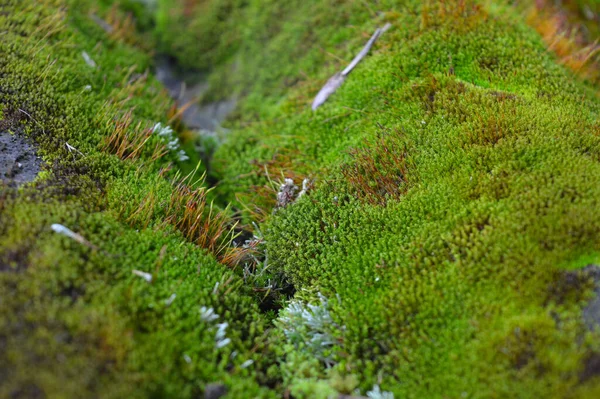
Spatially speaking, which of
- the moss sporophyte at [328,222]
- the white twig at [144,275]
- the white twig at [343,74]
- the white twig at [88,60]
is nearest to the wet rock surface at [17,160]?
the moss sporophyte at [328,222]

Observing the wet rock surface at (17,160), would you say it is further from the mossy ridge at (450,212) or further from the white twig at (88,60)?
the mossy ridge at (450,212)

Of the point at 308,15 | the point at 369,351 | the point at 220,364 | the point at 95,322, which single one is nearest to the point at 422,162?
the point at 369,351

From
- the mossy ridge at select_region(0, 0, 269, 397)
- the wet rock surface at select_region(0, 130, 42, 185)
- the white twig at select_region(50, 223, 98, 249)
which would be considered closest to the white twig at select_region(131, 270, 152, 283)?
the mossy ridge at select_region(0, 0, 269, 397)

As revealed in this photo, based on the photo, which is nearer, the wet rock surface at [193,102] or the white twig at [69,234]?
the white twig at [69,234]

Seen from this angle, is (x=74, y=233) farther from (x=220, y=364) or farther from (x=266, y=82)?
(x=266, y=82)

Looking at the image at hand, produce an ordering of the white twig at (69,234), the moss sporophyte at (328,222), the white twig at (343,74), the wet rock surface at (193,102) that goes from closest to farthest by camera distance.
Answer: the moss sporophyte at (328,222), the white twig at (69,234), the white twig at (343,74), the wet rock surface at (193,102)
